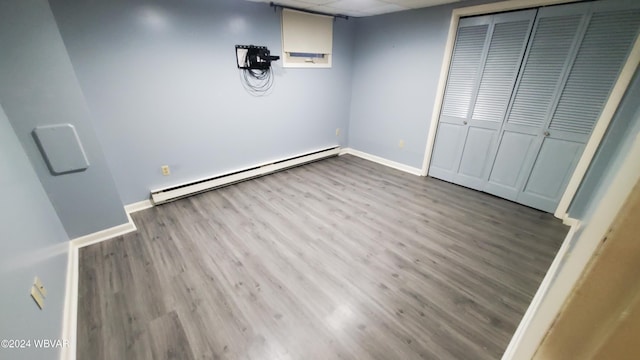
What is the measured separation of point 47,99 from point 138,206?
1.35m

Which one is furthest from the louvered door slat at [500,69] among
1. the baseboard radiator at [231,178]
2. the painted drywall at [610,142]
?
the baseboard radiator at [231,178]

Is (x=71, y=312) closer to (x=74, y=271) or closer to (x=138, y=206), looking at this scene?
(x=74, y=271)

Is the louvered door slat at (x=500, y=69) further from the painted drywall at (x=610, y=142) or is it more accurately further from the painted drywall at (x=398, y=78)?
Answer: the painted drywall at (x=610, y=142)

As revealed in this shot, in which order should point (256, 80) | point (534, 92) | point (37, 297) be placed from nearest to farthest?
1. point (37, 297)
2. point (534, 92)
3. point (256, 80)

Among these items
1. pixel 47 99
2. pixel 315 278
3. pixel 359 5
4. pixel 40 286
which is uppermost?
pixel 359 5

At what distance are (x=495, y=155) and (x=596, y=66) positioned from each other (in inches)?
46.8

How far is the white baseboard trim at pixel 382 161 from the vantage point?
4.05 metres

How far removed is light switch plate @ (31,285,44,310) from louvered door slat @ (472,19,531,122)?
14.1ft

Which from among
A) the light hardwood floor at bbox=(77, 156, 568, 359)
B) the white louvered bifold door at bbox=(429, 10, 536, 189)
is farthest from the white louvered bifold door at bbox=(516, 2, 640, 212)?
the white louvered bifold door at bbox=(429, 10, 536, 189)

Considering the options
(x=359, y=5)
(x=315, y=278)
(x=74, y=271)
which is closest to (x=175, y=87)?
(x=74, y=271)

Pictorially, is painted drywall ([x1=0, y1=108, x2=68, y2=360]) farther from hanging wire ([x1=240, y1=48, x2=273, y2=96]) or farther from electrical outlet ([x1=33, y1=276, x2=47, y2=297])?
hanging wire ([x1=240, y1=48, x2=273, y2=96])

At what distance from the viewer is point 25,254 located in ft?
4.45

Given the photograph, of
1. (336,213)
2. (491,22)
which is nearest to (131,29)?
(336,213)

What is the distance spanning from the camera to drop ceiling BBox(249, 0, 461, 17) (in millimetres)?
3025
